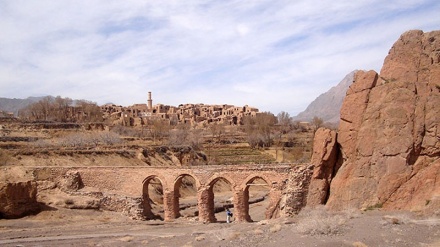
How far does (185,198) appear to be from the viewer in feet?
147

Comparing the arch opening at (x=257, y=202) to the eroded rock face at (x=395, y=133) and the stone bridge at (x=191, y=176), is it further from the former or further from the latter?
the eroded rock face at (x=395, y=133)

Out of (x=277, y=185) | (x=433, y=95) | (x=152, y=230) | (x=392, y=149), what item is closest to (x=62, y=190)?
(x=152, y=230)

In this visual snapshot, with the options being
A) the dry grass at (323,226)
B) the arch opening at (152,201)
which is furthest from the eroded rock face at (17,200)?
the dry grass at (323,226)

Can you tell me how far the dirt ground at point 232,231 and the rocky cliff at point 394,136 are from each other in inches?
61.8

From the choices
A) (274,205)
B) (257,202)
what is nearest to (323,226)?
(274,205)

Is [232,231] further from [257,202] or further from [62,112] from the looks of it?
[62,112]

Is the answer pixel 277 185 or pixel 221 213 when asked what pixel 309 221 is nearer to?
pixel 277 185

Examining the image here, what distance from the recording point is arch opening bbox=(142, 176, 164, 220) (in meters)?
31.9

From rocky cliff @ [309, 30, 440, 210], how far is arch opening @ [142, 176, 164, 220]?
14.0 m

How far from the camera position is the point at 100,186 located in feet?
114

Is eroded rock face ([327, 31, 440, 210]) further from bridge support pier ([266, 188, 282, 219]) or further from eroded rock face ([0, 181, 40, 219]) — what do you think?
eroded rock face ([0, 181, 40, 219])

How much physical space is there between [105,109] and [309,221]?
9468cm

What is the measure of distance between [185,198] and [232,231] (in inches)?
1020

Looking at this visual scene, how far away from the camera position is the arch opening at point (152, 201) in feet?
105
